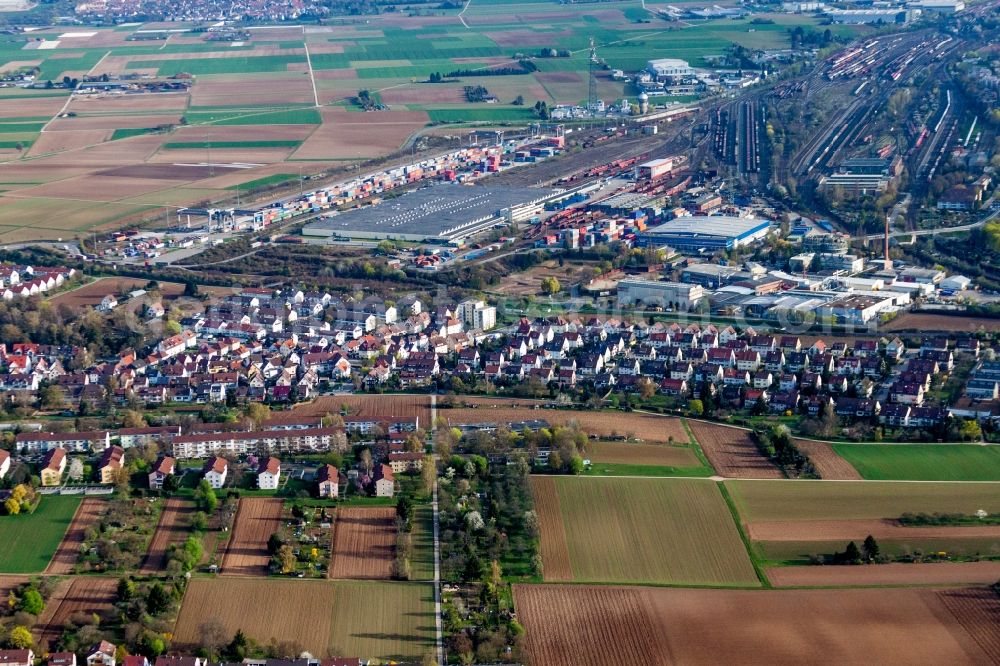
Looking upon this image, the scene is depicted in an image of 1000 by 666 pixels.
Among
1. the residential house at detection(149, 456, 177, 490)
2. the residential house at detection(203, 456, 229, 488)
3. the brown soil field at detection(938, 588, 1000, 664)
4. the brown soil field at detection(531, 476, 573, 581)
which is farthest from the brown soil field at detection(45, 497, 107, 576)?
the brown soil field at detection(938, 588, 1000, 664)

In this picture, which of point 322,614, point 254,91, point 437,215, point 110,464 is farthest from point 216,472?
point 254,91

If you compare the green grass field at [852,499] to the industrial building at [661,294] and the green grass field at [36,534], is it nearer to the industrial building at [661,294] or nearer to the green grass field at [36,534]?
the green grass field at [36,534]

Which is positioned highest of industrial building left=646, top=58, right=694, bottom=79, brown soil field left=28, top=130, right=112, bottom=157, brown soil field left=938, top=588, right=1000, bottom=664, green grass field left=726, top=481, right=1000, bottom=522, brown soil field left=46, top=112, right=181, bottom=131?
brown soil field left=938, top=588, right=1000, bottom=664

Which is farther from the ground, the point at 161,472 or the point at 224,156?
the point at 161,472

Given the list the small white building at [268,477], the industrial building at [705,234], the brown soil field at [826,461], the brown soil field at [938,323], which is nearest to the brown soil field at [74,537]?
the small white building at [268,477]

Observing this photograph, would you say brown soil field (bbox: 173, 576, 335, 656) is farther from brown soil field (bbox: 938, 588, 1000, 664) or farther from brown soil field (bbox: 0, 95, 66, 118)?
brown soil field (bbox: 0, 95, 66, 118)

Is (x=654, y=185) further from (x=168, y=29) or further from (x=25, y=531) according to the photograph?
(x=168, y=29)

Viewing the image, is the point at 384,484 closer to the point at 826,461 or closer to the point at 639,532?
the point at 639,532

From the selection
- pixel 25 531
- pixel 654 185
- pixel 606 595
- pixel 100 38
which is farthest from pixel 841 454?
pixel 100 38
